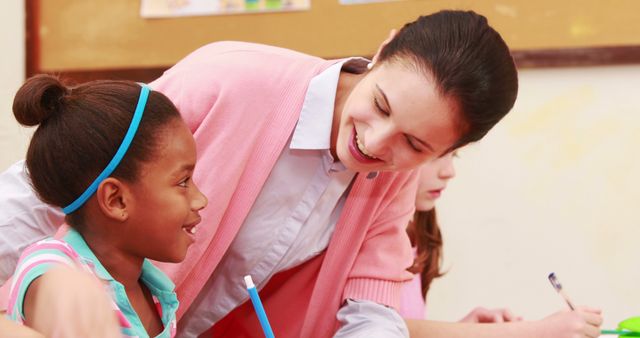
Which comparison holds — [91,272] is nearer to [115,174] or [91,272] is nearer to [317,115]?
[115,174]

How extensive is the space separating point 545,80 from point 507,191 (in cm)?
25

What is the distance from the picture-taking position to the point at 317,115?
1212 millimetres

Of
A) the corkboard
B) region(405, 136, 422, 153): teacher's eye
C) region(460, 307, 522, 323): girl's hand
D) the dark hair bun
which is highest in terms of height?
the dark hair bun

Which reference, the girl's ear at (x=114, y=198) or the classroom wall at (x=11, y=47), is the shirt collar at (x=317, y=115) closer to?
the girl's ear at (x=114, y=198)

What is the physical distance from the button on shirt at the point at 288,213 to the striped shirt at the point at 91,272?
0.16 metres

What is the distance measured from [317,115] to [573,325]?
19.1 inches

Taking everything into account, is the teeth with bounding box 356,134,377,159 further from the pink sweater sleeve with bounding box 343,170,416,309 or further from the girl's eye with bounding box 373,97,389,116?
the pink sweater sleeve with bounding box 343,170,416,309

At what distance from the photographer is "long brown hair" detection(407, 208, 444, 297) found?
1.82m

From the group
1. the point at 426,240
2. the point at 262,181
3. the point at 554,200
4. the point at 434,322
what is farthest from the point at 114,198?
the point at 554,200

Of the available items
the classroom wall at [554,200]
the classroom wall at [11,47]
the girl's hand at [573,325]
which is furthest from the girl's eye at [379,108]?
the classroom wall at [11,47]

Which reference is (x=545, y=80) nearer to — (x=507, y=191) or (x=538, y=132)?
(x=538, y=132)

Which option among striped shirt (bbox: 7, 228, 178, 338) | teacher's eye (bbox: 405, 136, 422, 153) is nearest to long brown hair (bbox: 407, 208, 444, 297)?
teacher's eye (bbox: 405, 136, 422, 153)

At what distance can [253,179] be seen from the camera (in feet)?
3.96

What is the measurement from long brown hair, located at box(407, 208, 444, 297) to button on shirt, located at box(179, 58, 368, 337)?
22.9 inches
